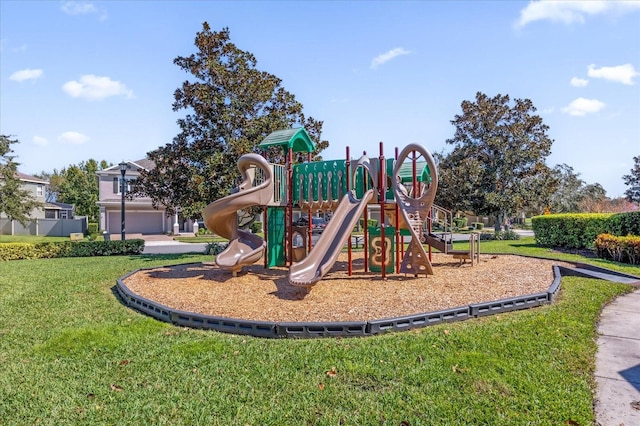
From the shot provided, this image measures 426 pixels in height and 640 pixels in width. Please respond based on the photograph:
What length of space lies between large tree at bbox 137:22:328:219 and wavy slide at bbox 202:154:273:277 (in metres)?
5.09

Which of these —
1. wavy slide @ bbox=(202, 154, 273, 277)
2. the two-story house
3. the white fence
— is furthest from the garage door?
wavy slide @ bbox=(202, 154, 273, 277)

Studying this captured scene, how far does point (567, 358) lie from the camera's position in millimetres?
4969

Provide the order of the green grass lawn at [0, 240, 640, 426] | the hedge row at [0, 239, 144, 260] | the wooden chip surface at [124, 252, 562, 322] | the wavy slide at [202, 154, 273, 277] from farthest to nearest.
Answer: the hedge row at [0, 239, 144, 260]
the wavy slide at [202, 154, 273, 277]
the wooden chip surface at [124, 252, 562, 322]
the green grass lawn at [0, 240, 640, 426]

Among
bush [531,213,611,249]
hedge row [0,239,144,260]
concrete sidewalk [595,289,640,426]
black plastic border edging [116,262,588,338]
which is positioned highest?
bush [531,213,611,249]

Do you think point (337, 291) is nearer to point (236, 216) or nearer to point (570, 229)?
point (236, 216)

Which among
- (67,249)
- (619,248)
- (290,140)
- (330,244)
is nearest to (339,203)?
(330,244)

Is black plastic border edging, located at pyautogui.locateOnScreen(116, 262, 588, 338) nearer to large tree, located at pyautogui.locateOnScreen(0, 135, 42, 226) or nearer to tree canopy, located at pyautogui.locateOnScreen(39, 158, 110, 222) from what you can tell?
large tree, located at pyautogui.locateOnScreen(0, 135, 42, 226)

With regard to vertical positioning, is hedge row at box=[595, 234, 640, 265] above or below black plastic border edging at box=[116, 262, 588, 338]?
above

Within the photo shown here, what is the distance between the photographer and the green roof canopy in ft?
37.5

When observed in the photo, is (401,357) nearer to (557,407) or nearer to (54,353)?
(557,407)

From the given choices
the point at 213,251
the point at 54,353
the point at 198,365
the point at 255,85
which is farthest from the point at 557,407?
the point at 213,251

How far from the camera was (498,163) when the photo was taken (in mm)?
24734

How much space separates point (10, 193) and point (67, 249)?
25.9 feet

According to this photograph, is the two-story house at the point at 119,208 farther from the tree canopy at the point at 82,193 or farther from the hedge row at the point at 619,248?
the hedge row at the point at 619,248
